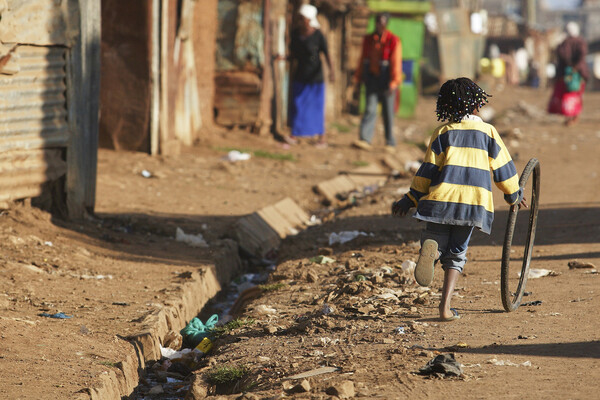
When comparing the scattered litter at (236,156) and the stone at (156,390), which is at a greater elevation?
the scattered litter at (236,156)

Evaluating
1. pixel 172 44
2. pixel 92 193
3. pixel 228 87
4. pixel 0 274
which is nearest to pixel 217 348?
pixel 0 274

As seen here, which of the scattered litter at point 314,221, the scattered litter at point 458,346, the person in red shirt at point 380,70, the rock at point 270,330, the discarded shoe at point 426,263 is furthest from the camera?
the person in red shirt at point 380,70

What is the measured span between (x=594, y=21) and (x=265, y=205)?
6472cm

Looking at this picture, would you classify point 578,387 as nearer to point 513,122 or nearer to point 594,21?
point 513,122

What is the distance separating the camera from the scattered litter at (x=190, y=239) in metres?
7.50

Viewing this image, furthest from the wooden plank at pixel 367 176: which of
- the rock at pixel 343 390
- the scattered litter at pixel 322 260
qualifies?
the rock at pixel 343 390

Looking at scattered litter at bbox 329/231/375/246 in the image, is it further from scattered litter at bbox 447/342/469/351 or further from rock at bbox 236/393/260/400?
rock at bbox 236/393/260/400

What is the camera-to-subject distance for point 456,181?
4.59m

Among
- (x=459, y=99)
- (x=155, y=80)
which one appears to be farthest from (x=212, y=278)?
(x=155, y=80)

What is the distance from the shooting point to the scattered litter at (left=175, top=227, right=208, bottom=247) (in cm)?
750

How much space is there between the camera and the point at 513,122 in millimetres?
20984

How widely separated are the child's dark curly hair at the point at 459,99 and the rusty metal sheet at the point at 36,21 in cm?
358

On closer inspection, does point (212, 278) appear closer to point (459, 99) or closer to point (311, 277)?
point (311, 277)

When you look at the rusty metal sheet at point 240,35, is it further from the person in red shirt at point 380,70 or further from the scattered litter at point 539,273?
the scattered litter at point 539,273
